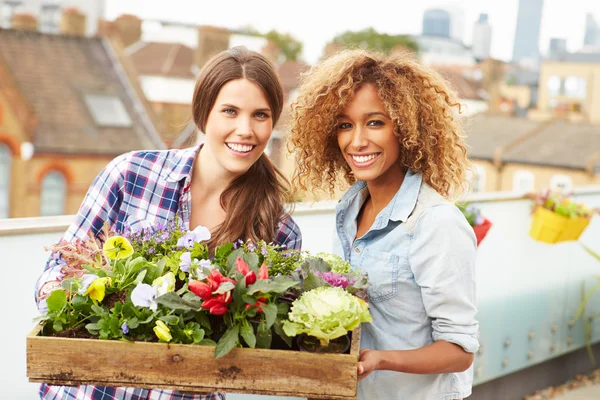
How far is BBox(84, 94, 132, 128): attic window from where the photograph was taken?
124 feet

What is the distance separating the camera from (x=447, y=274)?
5.35 feet

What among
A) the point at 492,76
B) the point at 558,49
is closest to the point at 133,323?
the point at 492,76

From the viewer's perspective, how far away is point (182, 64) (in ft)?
148

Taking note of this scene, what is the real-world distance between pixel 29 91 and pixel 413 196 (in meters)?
38.2

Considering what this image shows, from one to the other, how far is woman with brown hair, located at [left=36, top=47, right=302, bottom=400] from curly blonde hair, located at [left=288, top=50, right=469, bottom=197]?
0.41ft

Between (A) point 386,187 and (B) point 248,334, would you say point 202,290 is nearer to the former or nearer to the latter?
(B) point 248,334

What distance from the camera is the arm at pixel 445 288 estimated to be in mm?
1631

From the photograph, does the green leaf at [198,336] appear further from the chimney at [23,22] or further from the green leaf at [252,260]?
the chimney at [23,22]

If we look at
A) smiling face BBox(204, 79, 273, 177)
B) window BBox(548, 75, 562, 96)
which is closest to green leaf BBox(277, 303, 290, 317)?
smiling face BBox(204, 79, 273, 177)

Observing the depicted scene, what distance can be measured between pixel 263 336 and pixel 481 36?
93756 millimetres

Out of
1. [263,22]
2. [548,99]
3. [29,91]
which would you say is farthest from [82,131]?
[548,99]

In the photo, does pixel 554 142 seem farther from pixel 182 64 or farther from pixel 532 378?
pixel 532 378

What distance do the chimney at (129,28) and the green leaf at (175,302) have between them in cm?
4934

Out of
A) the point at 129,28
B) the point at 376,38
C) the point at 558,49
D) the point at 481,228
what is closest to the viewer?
the point at 481,228
